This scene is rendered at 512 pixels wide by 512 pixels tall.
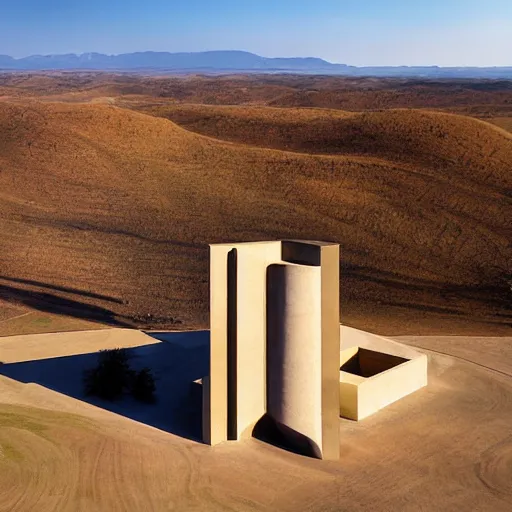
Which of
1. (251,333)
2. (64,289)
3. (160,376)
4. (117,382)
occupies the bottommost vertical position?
(64,289)

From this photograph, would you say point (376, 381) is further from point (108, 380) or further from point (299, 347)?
point (108, 380)

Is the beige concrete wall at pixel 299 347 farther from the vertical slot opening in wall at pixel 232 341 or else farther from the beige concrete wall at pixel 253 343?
the vertical slot opening in wall at pixel 232 341

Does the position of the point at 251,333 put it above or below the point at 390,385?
above

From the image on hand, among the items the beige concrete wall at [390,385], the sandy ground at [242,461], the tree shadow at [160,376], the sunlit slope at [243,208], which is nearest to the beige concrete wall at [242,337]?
the sandy ground at [242,461]

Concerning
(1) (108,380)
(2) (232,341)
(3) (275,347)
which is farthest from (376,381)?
(1) (108,380)

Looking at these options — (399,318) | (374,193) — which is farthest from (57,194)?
(399,318)

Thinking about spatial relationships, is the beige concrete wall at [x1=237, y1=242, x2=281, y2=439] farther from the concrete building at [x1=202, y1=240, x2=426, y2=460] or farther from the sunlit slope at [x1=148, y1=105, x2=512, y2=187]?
the sunlit slope at [x1=148, y1=105, x2=512, y2=187]
